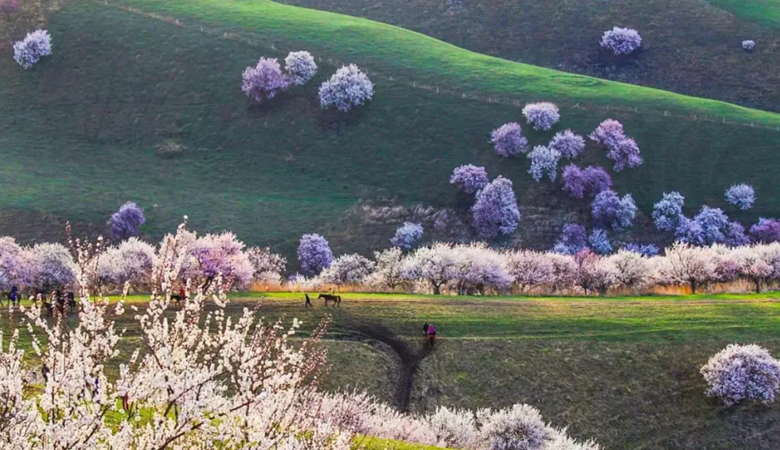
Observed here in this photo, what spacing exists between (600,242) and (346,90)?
1208 inches

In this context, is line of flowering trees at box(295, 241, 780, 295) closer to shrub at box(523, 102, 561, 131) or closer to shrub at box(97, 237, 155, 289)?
shrub at box(97, 237, 155, 289)

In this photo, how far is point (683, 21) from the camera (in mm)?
132750

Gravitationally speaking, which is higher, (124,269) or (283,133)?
(283,133)

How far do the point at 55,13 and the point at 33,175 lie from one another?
31.8 m


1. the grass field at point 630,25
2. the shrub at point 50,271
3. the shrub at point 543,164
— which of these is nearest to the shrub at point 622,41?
the grass field at point 630,25

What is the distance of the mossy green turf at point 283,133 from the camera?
91.8m

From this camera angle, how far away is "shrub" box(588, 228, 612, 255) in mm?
89438

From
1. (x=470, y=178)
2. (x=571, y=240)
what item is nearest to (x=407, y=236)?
(x=470, y=178)

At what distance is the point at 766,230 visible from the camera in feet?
300

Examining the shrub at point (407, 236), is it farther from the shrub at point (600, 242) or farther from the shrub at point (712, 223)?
A: the shrub at point (712, 223)

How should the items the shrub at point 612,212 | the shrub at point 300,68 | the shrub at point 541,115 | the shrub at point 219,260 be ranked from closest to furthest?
the shrub at point 219,260 < the shrub at point 612,212 < the shrub at point 541,115 < the shrub at point 300,68

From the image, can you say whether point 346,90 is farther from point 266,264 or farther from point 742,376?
point 742,376

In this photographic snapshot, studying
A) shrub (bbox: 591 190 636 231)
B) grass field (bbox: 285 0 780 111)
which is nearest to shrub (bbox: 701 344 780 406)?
shrub (bbox: 591 190 636 231)

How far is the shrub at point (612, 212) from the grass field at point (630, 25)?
35.7 meters
